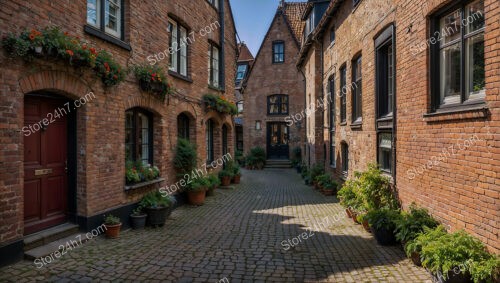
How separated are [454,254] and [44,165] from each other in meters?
6.48

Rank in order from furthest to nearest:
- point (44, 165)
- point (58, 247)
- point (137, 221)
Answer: point (137, 221) < point (44, 165) < point (58, 247)

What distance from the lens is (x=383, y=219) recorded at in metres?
6.32

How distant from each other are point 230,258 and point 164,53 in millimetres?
6155

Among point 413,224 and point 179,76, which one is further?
point 179,76

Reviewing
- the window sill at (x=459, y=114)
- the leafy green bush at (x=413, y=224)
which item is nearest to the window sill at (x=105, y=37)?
the window sill at (x=459, y=114)

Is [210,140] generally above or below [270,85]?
below

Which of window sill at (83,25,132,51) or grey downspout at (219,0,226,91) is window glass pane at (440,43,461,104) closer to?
window sill at (83,25,132,51)

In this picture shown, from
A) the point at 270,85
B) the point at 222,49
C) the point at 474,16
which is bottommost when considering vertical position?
the point at 474,16

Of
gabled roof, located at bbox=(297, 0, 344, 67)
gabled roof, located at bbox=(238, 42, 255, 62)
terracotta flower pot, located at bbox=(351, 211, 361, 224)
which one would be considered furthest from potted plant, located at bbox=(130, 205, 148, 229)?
gabled roof, located at bbox=(238, 42, 255, 62)

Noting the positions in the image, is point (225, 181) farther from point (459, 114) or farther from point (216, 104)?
point (459, 114)

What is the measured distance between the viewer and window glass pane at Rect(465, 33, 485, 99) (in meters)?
4.73

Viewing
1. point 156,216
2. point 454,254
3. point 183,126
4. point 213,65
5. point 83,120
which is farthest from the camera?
point 213,65

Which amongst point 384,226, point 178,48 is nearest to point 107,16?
point 178,48

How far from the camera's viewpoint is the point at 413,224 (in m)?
5.59
